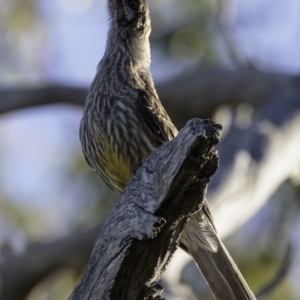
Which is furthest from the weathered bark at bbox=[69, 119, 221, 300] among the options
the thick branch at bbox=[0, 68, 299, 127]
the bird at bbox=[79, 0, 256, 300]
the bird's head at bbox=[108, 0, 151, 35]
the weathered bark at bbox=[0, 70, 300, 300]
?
the thick branch at bbox=[0, 68, 299, 127]

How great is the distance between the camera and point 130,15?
19.2ft

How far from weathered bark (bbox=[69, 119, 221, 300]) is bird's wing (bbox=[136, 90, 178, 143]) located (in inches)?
50.7

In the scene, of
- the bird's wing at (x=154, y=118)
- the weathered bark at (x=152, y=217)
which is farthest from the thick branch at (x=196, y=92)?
the weathered bark at (x=152, y=217)

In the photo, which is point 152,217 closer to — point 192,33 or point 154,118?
point 154,118

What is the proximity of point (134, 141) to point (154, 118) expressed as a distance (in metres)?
0.19

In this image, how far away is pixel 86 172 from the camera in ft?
32.4

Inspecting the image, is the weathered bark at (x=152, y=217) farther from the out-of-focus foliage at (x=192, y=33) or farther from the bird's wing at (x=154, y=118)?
the out-of-focus foliage at (x=192, y=33)

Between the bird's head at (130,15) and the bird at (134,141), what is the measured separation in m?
0.45

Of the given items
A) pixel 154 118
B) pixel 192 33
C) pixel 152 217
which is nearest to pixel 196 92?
pixel 192 33

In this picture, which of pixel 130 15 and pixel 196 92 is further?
pixel 196 92

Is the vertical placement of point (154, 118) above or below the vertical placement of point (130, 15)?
below

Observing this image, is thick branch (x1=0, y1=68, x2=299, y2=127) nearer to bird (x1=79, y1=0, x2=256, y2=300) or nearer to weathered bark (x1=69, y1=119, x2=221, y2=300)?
bird (x1=79, y1=0, x2=256, y2=300)

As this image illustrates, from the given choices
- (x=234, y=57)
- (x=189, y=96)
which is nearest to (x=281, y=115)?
(x=189, y=96)

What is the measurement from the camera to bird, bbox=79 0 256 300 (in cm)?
515
